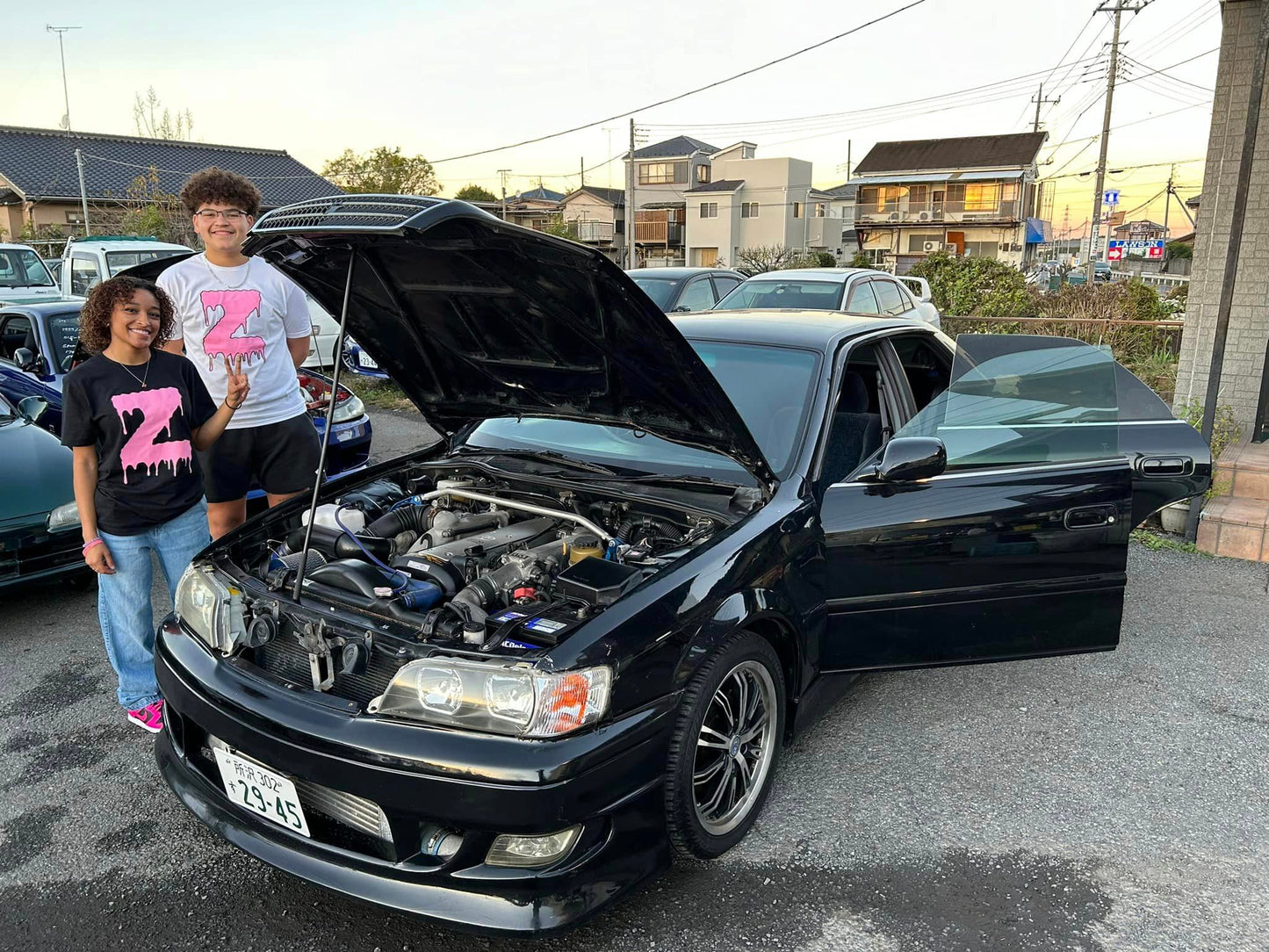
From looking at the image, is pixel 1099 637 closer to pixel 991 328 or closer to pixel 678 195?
pixel 991 328

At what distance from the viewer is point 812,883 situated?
2512mm

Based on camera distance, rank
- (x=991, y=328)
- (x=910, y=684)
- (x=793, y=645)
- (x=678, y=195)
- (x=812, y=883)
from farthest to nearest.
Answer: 1. (x=678, y=195)
2. (x=991, y=328)
3. (x=910, y=684)
4. (x=793, y=645)
5. (x=812, y=883)

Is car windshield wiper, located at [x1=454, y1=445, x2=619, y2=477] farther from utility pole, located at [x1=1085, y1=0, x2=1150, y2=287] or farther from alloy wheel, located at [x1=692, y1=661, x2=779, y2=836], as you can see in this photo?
utility pole, located at [x1=1085, y1=0, x2=1150, y2=287]

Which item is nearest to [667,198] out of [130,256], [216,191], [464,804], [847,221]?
[847,221]

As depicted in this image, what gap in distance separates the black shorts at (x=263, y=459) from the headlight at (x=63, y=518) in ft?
4.17

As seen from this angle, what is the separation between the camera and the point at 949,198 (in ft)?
165

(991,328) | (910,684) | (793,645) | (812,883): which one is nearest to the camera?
(812,883)

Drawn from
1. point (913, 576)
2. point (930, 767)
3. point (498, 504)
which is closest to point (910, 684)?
point (930, 767)

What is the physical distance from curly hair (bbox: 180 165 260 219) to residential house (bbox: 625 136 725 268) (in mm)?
47944

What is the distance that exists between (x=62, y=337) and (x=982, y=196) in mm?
51336

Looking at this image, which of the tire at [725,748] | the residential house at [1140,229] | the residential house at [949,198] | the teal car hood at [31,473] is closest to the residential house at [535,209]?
the residential house at [949,198]

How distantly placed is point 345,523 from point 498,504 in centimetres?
→ 55

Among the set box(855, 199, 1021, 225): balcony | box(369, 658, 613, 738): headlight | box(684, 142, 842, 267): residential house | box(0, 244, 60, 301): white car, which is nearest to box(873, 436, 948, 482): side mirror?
box(369, 658, 613, 738): headlight

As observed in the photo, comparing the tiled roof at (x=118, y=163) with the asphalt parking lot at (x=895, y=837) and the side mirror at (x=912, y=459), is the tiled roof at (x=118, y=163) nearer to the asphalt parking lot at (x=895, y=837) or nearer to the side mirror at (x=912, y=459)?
the asphalt parking lot at (x=895, y=837)
